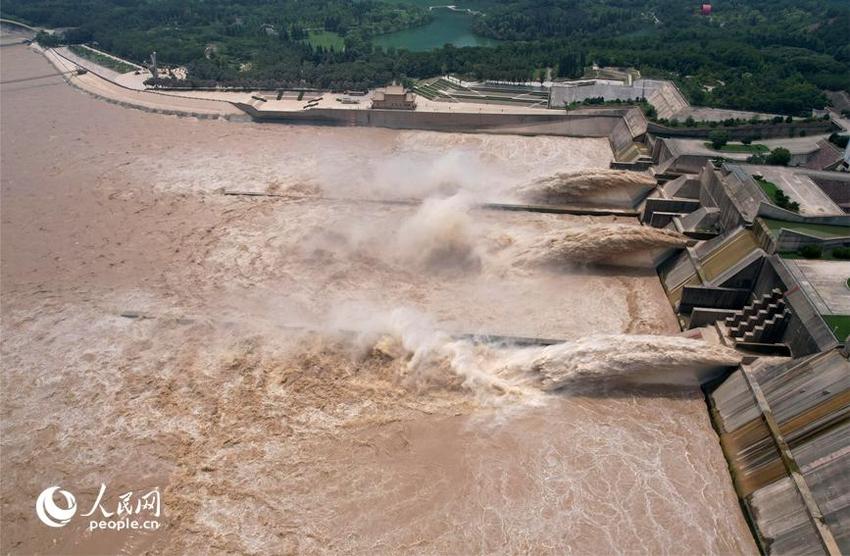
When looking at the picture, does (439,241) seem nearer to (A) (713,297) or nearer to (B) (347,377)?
(B) (347,377)

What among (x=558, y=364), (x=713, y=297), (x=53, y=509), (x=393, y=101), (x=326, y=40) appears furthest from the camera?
(x=326, y=40)

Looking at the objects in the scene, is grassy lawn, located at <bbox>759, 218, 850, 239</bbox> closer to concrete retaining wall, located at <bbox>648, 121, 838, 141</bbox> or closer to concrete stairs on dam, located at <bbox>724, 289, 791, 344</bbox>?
concrete stairs on dam, located at <bbox>724, 289, 791, 344</bbox>

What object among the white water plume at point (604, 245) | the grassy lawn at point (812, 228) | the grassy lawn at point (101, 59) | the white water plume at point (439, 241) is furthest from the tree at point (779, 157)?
the grassy lawn at point (101, 59)

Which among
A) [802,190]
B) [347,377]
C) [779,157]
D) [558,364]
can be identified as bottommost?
[347,377]

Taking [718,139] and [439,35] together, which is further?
[439,35]

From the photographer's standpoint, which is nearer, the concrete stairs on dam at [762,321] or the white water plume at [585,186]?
the concrete stairs on dam at [762,321]

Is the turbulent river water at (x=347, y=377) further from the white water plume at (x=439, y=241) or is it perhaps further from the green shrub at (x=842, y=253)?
the green shrub at (x=842, y=253)

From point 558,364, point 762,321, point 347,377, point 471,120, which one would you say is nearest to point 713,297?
point 762,321
